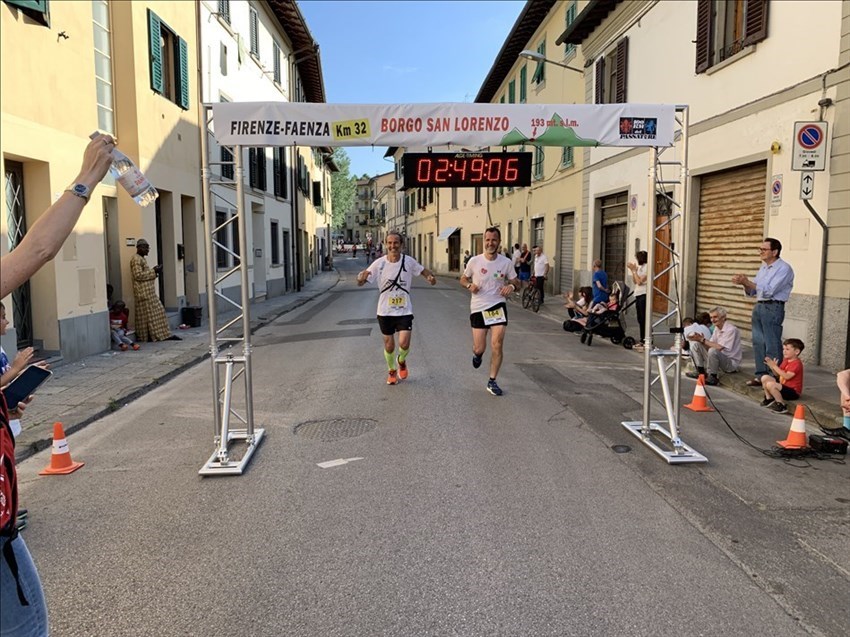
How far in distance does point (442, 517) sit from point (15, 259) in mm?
3014

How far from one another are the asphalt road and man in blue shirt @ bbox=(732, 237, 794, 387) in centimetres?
111

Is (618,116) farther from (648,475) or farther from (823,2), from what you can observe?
(823,2)

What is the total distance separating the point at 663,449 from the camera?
5.43 meters

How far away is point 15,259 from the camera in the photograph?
1.62 m

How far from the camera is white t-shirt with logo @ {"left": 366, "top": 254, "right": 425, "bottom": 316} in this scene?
25.5ft

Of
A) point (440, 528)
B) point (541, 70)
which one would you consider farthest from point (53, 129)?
point (541, 70)

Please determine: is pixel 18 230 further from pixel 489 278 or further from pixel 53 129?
pixel 489 278

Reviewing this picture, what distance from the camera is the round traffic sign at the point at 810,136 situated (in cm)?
834

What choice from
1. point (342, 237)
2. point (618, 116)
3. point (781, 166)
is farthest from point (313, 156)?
point (342, 237)

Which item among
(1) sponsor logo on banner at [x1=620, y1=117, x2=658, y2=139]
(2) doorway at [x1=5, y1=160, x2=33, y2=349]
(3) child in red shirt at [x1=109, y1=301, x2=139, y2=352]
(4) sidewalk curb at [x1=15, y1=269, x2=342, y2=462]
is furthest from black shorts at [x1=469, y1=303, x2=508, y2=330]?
(3) child in red shirt at [x1=109, y1=301, x2=139, y2=352]

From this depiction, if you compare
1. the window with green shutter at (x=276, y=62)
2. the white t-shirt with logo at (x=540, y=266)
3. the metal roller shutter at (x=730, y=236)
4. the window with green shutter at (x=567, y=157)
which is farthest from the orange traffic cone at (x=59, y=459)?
the window with green shutter at (x=276, y=62)

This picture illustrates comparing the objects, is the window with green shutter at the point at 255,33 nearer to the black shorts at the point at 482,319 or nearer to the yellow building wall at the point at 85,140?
the yellow building wall at the point at 85,140

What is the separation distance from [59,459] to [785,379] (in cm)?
735

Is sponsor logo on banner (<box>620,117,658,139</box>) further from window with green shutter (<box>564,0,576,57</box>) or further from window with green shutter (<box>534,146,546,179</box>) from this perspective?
window with green shutter (<box>534,146,546,179</box>)
